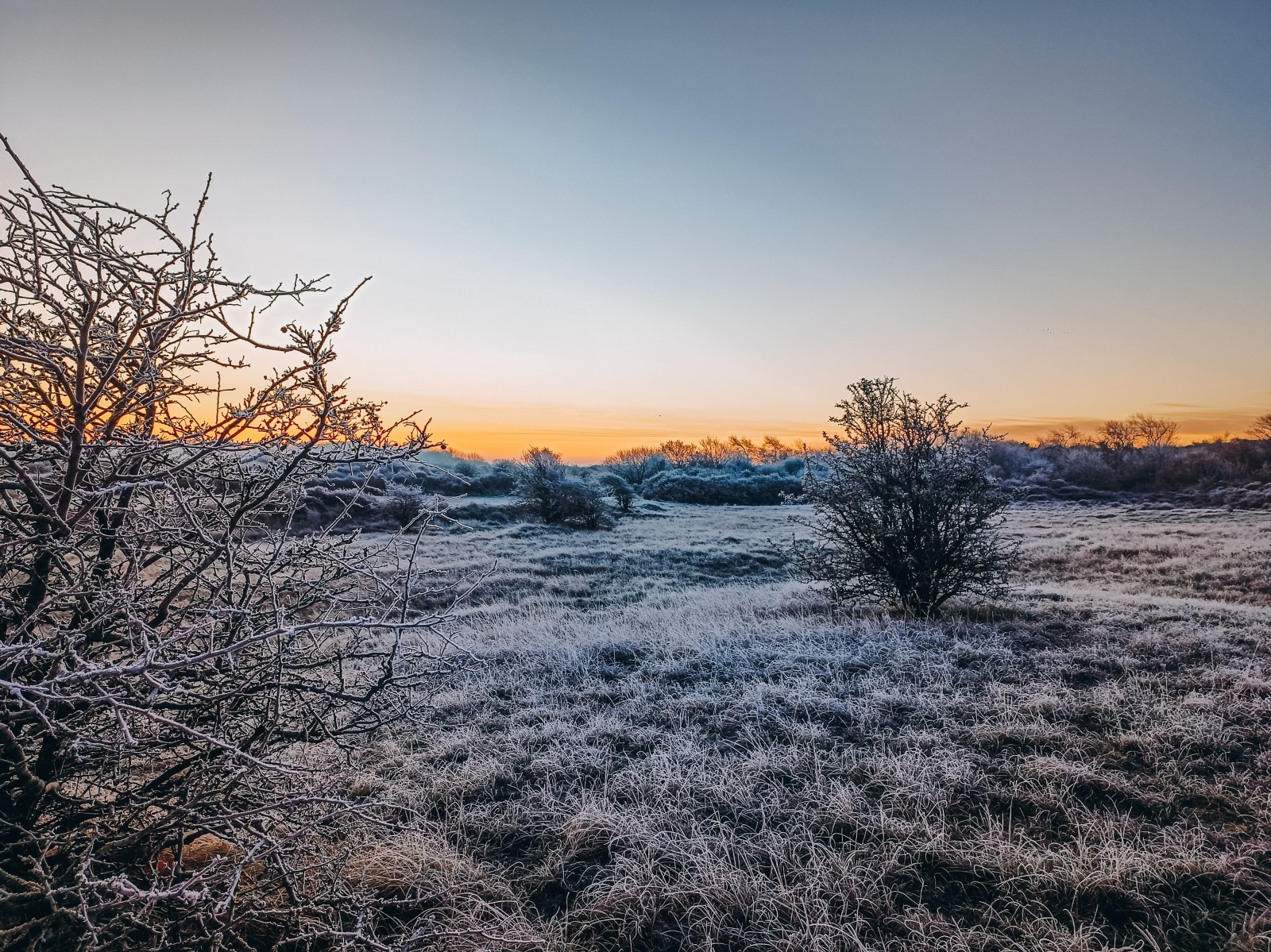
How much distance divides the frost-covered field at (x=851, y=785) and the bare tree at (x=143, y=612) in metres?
0.88

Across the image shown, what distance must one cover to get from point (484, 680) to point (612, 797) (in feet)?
8.43

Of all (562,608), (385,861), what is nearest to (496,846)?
(385,861)

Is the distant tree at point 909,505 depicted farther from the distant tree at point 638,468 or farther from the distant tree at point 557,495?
the distant tree at point 638,468

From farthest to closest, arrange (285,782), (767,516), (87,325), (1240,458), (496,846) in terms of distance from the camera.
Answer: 1. (1240,458)
2. (767,516)
3. (496,846)
4. (285,782)
5. (87,325)

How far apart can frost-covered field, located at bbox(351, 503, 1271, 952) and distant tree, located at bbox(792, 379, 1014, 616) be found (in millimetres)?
664

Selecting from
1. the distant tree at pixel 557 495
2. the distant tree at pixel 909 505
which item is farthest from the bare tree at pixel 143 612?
the distant tree at pixel 557 495

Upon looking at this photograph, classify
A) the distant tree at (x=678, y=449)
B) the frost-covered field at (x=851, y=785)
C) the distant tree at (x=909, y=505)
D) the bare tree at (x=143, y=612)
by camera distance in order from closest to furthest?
1. the bare tree at (x=143, y=612)
2. the frost-covered field at (x=851, y=785)
3. the distant tree at (x=909, y=505)
4. the distant tree at (x=678, y=449)

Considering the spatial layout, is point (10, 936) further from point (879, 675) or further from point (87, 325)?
point (879, 675)

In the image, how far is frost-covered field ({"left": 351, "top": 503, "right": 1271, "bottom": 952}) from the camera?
8.38ft

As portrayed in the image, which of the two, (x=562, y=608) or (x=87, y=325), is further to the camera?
(x=562, y=608)

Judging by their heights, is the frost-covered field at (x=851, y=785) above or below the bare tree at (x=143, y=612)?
below

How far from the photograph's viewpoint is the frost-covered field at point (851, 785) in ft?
8.38

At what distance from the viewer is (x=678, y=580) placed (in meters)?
13.0

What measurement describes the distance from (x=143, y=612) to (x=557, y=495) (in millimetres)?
19330
